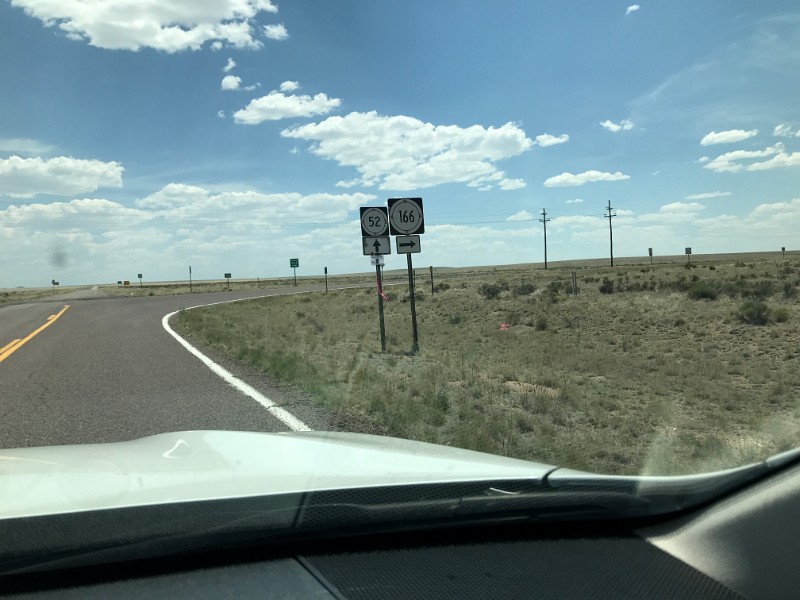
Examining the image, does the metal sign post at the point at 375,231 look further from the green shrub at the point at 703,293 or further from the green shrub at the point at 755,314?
the green shrub at the point at 703,293

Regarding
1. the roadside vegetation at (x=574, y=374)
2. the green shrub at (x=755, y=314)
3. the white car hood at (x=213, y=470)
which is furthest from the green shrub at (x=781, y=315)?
the white car hood at (x=213, y=470)

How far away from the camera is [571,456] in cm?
598

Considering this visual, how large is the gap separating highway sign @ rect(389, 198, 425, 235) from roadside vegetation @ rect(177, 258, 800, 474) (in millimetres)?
2635

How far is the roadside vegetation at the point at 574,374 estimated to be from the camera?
6.75 meters

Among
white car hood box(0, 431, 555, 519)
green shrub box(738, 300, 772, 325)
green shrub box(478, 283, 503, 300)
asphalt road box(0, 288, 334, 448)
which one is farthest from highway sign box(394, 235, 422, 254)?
green shrub box(478, 283, 503, 300)

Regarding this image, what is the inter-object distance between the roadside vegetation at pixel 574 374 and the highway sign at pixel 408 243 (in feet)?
7.29

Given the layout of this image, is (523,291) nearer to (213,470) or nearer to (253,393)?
(253,393)

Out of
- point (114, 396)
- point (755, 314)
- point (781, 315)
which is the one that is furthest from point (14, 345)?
point (781, 315)

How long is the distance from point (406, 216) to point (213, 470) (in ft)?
34.7

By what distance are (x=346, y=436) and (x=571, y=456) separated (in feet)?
8.67

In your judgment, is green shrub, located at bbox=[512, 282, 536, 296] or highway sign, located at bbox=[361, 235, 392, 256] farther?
green shrub, located at bbox=[512, 282, 536, 296]

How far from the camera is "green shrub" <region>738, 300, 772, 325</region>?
1688cm

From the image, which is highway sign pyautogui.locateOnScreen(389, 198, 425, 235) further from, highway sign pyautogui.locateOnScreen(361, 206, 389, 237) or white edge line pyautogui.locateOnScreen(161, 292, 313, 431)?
white edge line pyautogui.locateOnScreen(161, 292, 313, 431)

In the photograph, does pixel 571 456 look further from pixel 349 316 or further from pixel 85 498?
pixel 349 316
